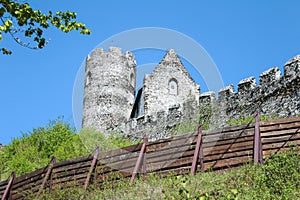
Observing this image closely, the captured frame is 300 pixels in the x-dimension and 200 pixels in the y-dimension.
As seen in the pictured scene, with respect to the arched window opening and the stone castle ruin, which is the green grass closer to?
the stone castle ruin

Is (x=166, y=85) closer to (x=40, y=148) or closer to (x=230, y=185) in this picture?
(x=40, y=148)

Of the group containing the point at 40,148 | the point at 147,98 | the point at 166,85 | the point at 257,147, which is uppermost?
the point at 166,85

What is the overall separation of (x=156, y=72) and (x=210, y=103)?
8.19m

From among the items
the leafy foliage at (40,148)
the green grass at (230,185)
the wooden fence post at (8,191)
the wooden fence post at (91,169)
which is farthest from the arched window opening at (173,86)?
the green grass at (230,185)

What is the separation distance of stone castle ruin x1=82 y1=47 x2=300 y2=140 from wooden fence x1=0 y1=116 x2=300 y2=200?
325 inches

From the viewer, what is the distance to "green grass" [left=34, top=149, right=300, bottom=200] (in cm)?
913

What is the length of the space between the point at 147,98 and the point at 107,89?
2506 millimetres

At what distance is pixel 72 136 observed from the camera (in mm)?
23438

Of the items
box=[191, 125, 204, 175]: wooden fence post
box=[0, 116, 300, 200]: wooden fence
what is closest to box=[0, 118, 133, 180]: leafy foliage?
box=[0, 116, 300, 200]: wooden fence

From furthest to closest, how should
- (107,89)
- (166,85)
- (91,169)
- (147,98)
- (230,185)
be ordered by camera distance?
(107,89), (166,85), (147,98), (91,169), (230,185)

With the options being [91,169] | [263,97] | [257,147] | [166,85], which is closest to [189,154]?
[257,147]

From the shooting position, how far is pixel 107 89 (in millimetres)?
29812

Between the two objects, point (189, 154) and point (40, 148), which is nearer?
point (189, 154)

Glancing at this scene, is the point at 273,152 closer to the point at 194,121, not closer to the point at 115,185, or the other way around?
the point at 115,185
